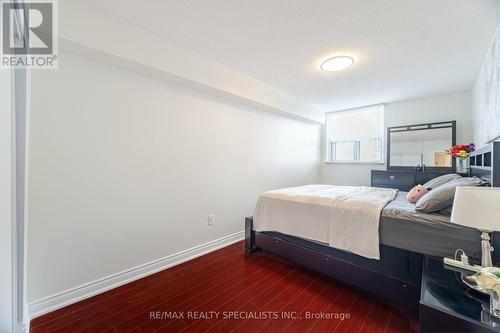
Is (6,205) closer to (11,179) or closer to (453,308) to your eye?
(11,179)

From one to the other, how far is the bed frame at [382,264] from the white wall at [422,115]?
217cm

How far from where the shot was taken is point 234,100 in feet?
10.2

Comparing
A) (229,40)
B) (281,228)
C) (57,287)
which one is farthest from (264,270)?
(229,40)

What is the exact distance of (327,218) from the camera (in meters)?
2.06

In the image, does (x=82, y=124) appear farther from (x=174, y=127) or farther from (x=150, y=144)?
(x=174, y=127)

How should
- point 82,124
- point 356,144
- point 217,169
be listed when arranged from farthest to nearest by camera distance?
point 356,144 < point 217,169 < point 82,124

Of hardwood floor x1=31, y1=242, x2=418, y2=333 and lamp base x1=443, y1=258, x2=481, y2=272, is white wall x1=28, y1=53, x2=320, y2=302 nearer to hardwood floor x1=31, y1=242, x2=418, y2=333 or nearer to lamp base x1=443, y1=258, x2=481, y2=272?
hardwood floor x1=31, y1=242, x2=418, y2=333

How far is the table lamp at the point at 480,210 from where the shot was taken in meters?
1.01

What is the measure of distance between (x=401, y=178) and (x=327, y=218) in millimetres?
2618

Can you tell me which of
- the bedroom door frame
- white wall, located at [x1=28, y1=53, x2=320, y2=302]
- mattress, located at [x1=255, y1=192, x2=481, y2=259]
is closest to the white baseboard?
white wall, located at [x1=28, y1=53, x2=320, y2=302]

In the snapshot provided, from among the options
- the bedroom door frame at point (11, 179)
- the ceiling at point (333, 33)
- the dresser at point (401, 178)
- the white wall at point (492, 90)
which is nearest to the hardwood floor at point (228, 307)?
the bedroom door frame at point (11, 179)

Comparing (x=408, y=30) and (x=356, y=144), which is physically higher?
(x=408, y=30)

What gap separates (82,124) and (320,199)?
2.36 metres

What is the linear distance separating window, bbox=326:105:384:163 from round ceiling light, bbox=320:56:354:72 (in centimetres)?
223
